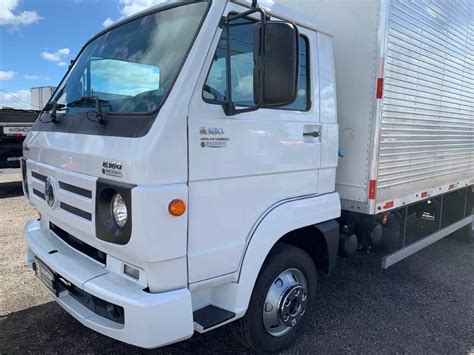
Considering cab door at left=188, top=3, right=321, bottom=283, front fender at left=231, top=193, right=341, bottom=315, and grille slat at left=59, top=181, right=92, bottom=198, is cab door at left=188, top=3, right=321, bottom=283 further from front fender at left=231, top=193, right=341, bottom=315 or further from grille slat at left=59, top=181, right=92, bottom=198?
grille slat at left=59, top=181, right=92, bottom=198

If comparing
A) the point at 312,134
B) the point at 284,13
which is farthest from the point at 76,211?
the point at 284,13

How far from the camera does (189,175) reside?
2.19 metres

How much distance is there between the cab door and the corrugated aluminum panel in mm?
949

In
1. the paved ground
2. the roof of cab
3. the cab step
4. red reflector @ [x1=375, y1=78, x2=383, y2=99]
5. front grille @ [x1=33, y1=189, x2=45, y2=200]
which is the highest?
the roof of cab

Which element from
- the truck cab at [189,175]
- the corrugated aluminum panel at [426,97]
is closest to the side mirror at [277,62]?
the truck cab at [189,175]

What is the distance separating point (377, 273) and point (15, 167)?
8.40 meters

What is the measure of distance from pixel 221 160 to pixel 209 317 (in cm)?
96

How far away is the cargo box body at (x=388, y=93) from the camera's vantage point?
3.27 m

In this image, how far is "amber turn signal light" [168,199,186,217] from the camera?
2.09 metres

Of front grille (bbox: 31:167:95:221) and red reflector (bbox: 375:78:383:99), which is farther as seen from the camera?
red reflector (bbox: 375:78:383:99)

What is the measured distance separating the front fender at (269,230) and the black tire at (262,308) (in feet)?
0.62

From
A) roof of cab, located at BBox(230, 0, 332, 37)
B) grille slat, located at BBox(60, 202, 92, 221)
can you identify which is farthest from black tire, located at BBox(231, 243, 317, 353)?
roof of cab, located at BBox(230, 0, 332, 37)

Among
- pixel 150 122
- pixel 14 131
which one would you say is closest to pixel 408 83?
pixel 150 122

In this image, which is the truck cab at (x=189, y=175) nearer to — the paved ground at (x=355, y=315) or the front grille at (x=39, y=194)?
the front grille at (x=39, y=194)
